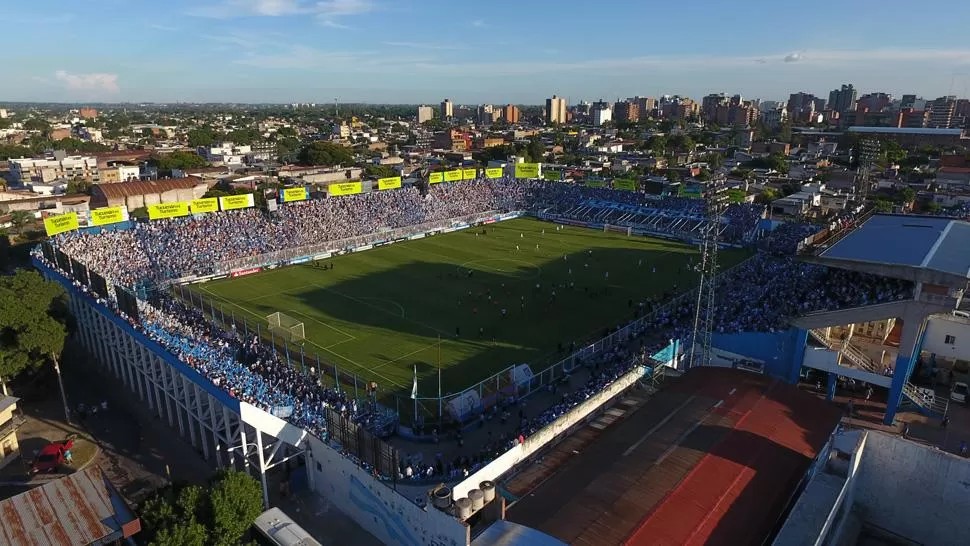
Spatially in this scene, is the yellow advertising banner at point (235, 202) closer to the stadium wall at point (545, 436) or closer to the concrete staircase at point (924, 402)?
the stadium wall at point (545, 436)

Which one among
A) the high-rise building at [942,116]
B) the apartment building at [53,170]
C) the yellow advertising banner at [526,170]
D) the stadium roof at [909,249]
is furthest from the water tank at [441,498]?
the high-rise building at [942,116]

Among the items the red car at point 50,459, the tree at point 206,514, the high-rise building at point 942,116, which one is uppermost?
the high-rise building at point 942,116

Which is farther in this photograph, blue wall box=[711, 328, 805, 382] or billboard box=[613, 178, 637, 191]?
billboard box=[613, 178, 637, 191]

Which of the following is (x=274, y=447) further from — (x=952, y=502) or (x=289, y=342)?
(x=952, y=502)

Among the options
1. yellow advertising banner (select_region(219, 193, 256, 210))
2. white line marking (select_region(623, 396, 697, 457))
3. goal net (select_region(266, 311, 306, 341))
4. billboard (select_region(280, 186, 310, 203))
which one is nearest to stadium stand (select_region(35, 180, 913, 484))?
yellow advertising banner (select_region(219, 193, 256, 210))

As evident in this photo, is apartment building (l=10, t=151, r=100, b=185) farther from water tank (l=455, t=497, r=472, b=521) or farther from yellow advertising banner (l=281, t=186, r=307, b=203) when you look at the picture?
water tank (l=455, t=497, r=472, b=521)

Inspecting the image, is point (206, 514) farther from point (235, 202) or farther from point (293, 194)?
point (293, 194)

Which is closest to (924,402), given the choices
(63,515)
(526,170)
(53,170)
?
(63,515)
